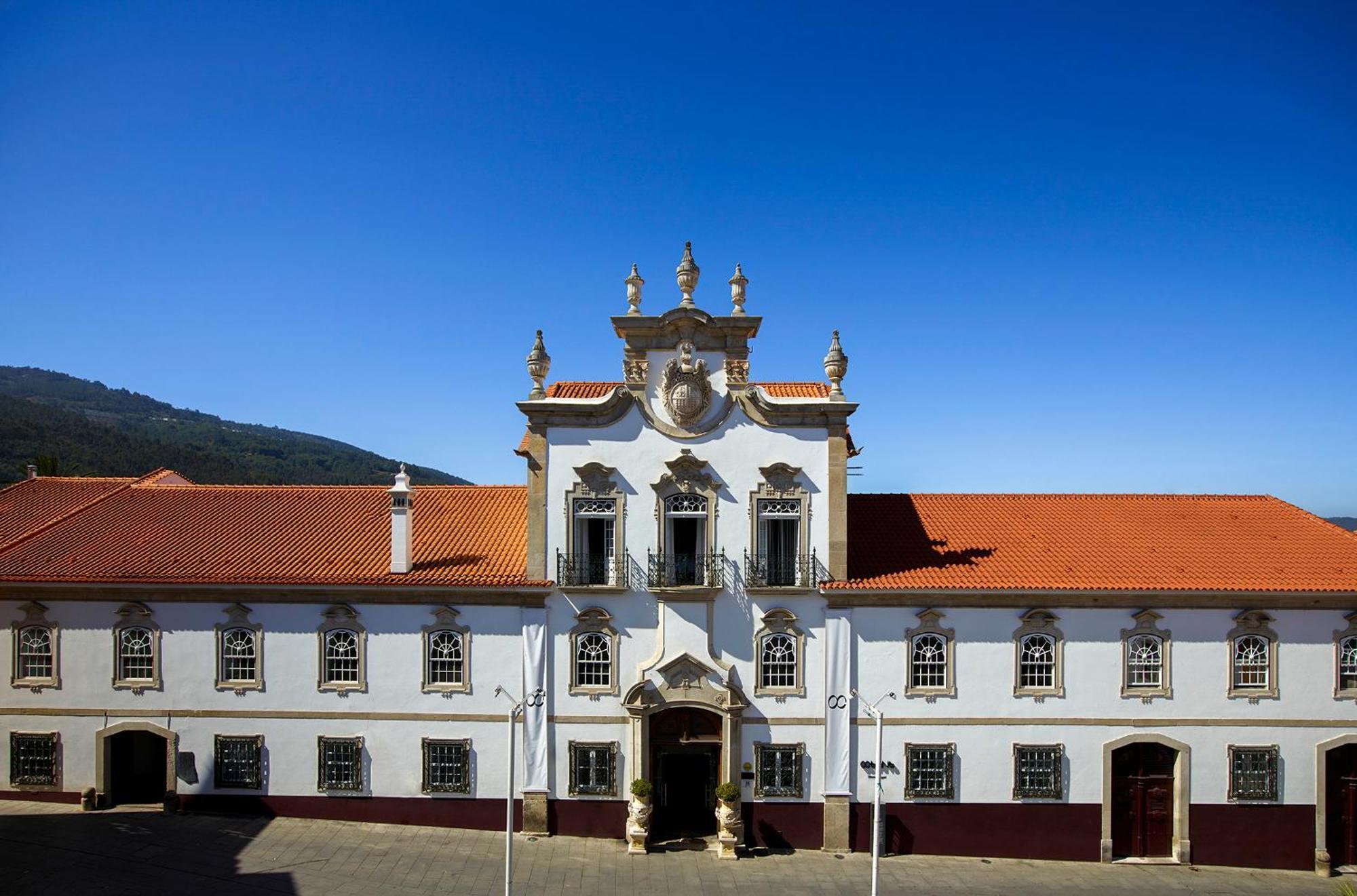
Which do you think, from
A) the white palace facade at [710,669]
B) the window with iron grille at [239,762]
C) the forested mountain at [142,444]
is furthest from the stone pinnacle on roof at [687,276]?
the forested mountain at [142,444]

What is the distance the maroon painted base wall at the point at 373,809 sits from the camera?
21.2m

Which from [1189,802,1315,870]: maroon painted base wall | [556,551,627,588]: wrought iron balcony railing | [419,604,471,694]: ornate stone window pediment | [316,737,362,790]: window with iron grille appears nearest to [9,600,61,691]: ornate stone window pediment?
[316,737,362,790]: window with iron grille

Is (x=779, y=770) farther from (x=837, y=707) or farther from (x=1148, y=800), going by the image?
(x=1148, y=800)

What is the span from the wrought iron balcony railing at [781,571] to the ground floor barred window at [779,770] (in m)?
4.27

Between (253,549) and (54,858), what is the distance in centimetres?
818

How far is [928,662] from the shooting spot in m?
21.1

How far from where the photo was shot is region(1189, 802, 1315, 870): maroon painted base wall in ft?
68.9

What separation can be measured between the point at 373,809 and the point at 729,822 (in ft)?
31.4

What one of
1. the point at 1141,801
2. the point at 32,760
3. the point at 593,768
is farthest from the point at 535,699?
the point at 1141,801

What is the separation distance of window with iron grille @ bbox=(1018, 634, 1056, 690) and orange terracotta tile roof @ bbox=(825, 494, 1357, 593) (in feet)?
5.18

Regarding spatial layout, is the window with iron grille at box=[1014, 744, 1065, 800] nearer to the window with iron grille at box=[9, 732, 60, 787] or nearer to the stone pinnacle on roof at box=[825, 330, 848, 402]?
the stone pinnacle on roof at box=[825, 330, 848, 402]

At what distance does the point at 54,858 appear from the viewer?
727 inches

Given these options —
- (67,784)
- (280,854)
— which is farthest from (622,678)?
(67,784)

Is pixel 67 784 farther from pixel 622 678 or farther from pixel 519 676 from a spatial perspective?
pixel 622 678
